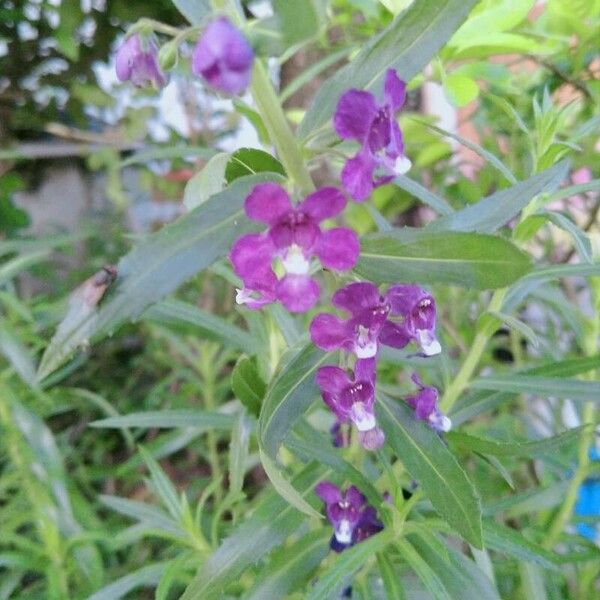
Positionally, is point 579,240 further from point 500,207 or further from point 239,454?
point 239,454

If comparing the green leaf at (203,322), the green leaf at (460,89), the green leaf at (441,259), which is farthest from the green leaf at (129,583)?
the green leaf at (460,89)

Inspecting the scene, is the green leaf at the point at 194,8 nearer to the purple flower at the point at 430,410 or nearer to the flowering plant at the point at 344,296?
the flowering plant at the point at 344,296

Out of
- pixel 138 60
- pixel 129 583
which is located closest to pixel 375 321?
pixel 138 60

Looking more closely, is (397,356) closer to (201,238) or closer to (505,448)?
(505,448)

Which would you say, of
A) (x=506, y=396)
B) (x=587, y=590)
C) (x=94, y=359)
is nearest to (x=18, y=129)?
(x=94, y=359)

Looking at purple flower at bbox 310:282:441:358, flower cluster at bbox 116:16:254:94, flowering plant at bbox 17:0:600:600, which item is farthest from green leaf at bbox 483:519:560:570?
flower cluster at bbox 116:16:254:94
